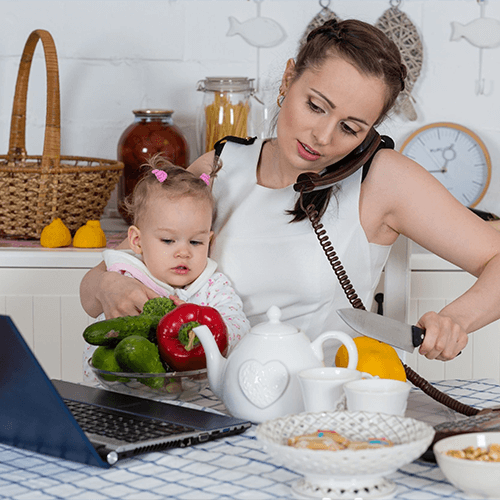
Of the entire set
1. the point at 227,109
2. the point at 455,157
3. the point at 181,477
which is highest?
the point at 227,109

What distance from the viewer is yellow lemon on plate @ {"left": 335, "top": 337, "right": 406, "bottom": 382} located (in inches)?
42.0

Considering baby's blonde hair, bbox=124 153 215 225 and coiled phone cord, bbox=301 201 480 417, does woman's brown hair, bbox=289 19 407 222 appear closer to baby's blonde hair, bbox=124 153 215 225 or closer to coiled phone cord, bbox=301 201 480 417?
coiled phone cord, bbox=301 201 480 417

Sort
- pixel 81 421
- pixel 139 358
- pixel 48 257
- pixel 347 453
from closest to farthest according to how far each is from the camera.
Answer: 1. pixel 347 453
2. pixel 81 421
3. pixel 139 358
4. pixel 48 257

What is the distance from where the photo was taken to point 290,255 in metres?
1.63

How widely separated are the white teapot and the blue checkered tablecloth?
0.15 ft

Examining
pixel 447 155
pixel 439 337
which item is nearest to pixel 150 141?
pixel 447 155

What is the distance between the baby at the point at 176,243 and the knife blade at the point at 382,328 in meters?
0.45

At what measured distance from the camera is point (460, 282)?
2.21 metres

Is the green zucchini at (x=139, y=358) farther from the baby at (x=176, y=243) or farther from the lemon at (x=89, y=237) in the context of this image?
the lemon at (x=89, y=237)

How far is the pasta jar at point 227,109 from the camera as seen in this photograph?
2.38 m

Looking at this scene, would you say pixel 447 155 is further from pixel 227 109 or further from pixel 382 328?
pixel 382 328

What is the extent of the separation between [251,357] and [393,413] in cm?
19

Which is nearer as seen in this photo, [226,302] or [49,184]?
[226,302]

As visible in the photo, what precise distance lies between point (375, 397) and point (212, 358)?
262mm
